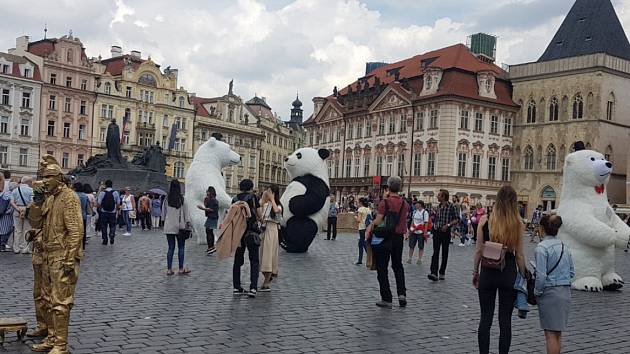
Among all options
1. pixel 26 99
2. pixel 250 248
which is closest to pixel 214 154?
pixel 250 248

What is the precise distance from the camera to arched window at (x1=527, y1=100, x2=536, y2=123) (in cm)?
5078

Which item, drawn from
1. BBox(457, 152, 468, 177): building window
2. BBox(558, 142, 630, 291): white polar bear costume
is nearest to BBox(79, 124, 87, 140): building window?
BBox(457, 152, 468, 177): building window

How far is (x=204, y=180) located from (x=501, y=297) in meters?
12.6

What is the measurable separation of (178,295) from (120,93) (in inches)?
2417

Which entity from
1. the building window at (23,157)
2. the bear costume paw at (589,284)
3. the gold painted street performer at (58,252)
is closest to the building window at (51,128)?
the building window at (23,157)

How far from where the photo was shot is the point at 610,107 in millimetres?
47031

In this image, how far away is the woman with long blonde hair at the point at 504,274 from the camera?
20.8 ft

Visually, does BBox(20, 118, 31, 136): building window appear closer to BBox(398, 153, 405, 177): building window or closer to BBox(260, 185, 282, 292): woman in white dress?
BBox(398, 153, 405, 177): building window

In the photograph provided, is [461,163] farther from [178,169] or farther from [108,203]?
[108,203]

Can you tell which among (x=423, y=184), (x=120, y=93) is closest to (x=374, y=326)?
(x=423, y=184)

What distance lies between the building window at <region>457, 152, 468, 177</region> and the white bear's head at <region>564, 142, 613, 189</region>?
124ft

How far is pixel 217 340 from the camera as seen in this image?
696cm

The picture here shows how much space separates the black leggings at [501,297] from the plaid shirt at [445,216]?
6.22 m

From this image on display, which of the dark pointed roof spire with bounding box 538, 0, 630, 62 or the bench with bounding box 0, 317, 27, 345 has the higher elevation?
the dark pointed roof spire with bounding box 538, 0, 630, 62
